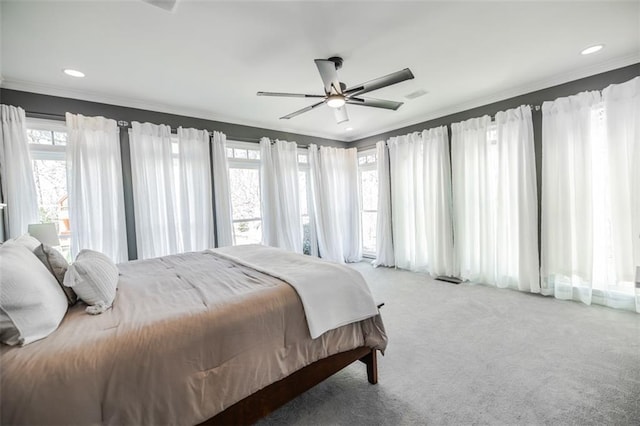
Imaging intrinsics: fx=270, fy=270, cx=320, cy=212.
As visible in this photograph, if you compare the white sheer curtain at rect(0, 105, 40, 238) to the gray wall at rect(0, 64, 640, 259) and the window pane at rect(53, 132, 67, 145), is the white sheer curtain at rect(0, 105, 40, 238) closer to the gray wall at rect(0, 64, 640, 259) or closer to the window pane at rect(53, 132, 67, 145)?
the gray wall at rect(0, 64, 640, 259)

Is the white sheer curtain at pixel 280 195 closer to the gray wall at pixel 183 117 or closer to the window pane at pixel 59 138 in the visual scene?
the gray wall at pixel 183 117

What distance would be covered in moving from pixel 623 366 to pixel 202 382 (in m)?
2.90

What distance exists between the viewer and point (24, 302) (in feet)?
3.67

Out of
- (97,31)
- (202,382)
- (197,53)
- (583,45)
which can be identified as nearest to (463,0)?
(583,45)

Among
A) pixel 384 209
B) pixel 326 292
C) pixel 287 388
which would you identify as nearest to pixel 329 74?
pixel 326 292

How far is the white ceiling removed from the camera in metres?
1.91

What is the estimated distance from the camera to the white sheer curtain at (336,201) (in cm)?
522

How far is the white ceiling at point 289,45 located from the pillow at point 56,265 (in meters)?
1.59

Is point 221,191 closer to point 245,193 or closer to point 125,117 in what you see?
point 245,193

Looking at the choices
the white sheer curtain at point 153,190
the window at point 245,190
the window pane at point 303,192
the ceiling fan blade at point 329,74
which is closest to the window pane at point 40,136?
the white sheer curtain at point 153,190

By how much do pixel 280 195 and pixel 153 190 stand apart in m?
1.87

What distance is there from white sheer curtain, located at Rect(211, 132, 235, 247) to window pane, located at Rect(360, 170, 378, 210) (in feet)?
9.86

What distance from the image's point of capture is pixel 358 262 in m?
5.69

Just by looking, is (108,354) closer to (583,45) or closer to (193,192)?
(193,192)
